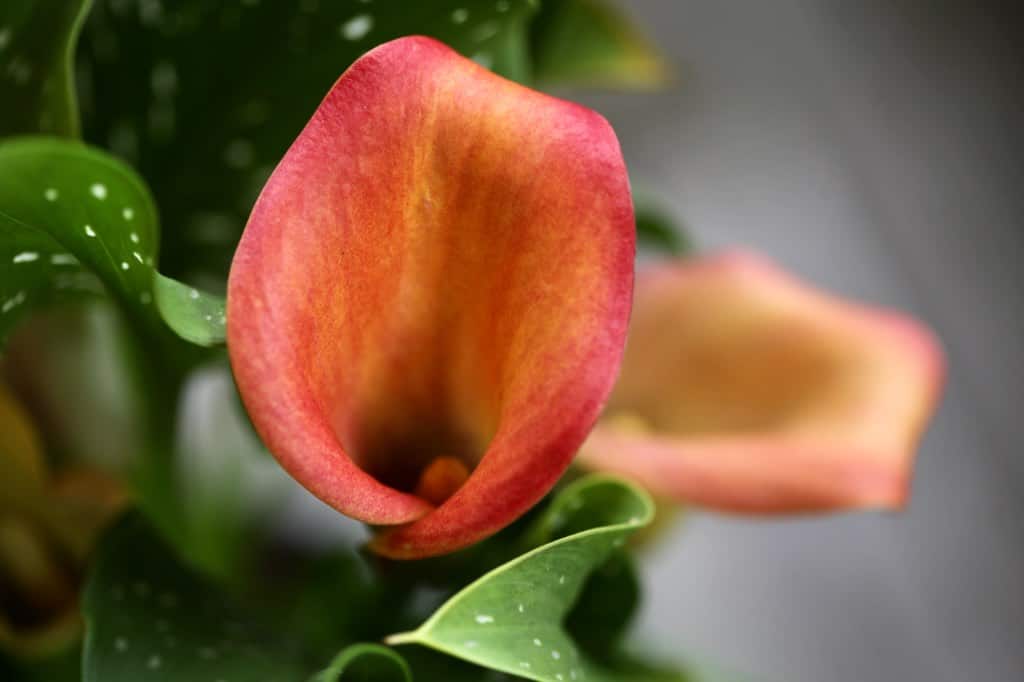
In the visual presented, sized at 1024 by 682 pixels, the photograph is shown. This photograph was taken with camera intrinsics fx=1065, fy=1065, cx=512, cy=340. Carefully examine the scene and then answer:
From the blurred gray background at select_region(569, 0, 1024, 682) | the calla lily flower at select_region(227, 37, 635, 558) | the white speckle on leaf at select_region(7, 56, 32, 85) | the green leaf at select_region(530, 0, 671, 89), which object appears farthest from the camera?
the blurred gray background at select_region(569, 0, 1024, 682)

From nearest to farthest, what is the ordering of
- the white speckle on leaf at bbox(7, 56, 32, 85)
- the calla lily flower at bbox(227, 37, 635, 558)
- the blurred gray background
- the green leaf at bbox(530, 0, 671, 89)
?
the calla lily flower at bbox(227, 37, 635, 558), the white speckle on leaf at bbox(7, 56, 32, 85), the green leaf at bbox(530, 0, 671, 89), the blurred gray background

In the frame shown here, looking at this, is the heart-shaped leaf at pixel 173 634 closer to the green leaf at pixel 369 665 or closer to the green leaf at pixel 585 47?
the green leaf at pixel 369 665

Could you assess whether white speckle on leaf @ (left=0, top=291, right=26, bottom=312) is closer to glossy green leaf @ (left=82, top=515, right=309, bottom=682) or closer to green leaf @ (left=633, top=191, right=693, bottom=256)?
glossy green leaf @ (left=82, top=515, right=309, bottom=682)

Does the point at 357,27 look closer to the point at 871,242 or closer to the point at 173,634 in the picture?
the point at 173,634

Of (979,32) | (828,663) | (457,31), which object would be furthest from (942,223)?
(457,31)

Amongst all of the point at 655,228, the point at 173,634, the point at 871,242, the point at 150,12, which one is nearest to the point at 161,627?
the point at 173,634

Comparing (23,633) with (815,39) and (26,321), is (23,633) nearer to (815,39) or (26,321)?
(26,321)

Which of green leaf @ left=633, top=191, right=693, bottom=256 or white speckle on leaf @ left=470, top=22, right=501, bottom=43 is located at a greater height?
white speckle on leaf @ left=470, top=22, right=501, bottom=43

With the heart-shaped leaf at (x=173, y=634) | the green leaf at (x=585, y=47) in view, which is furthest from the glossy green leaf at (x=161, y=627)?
the green leaf at (x=585, y=47)

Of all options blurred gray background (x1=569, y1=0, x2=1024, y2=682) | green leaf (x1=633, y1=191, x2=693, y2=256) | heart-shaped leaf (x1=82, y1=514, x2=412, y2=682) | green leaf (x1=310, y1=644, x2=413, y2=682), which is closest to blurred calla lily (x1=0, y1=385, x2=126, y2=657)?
heart-shaped leaf (x1=82, y1=514, x2=412, y2=682)
